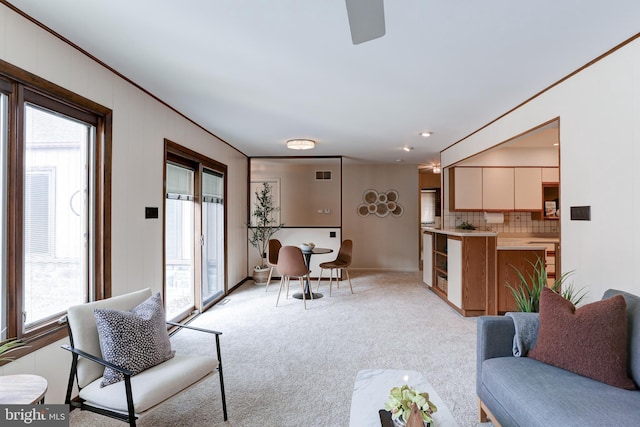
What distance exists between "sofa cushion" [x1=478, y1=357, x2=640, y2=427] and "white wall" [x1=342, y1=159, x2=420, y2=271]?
577 cm

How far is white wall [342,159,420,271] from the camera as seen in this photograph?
25.1 feet

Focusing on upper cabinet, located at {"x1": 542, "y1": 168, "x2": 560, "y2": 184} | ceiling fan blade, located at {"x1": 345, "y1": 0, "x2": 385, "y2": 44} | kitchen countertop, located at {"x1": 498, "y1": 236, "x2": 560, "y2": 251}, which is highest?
ceiling fan blade, located at {"x1": 345, "y1": 0, "x2": 385, "y2": 44}

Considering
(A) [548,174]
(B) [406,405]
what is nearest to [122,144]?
(B) [406,405]

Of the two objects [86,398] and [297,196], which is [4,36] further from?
[297,196]

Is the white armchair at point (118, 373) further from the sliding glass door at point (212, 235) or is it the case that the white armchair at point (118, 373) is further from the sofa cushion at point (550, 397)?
the sliding glass door at point (212, 235)

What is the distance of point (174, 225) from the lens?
13.1 feet

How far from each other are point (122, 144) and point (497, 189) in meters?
5.50

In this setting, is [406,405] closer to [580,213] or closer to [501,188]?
[580,213]

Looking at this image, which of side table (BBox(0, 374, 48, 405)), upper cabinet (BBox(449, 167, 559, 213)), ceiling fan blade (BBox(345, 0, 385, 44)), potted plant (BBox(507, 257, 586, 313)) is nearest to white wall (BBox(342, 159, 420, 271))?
upper cabinet (BBox(449, 167, 559, 213))

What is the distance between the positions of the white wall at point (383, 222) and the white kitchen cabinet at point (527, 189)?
2309mm

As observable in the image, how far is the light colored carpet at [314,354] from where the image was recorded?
2197 millimetres

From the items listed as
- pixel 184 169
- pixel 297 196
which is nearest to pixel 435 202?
pixel 297 196

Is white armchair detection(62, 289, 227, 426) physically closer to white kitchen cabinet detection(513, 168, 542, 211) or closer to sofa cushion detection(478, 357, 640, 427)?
sofa cushion detection(478, 357, 640, 427)

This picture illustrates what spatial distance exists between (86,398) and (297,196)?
6.17 m
